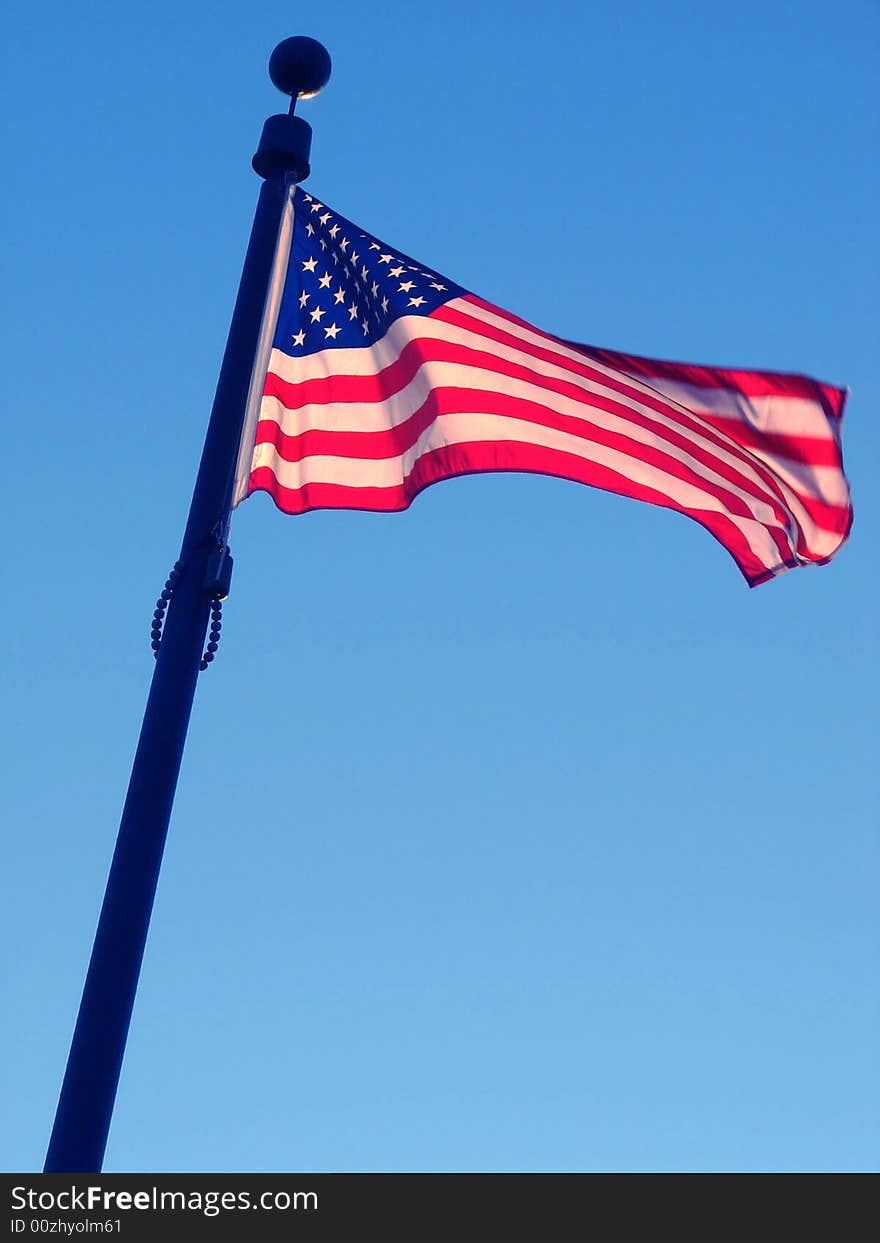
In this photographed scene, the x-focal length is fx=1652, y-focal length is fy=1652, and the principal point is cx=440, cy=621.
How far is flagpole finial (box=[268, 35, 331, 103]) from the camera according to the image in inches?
405

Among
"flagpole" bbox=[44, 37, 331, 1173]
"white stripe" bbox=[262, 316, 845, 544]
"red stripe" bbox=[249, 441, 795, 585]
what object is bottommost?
"flagpole" bbox=[44, 37, 331, 1173]

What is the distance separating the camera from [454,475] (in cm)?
973

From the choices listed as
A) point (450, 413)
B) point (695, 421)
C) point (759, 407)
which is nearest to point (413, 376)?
point (450, 413)

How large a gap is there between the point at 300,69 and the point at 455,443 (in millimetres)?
2609

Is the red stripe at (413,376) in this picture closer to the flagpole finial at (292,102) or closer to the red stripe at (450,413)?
the red stripe at (450,413)

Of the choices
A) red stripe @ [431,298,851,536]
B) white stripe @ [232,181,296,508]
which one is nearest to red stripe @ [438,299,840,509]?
red stripe @ [431,298,851,536]

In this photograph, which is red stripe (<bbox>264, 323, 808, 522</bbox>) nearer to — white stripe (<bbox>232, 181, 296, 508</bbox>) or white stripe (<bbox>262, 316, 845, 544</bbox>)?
white stripe (<bbox>262, 316, 845, 544</bbox>)

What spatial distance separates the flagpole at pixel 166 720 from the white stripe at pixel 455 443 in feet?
3.66

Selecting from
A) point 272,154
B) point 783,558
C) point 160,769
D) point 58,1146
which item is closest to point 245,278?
point 272,154

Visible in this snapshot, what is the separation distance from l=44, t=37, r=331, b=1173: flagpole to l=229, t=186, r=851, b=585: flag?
480 millimetres

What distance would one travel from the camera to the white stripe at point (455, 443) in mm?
9820

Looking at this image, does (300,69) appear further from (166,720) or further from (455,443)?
(166,720)
